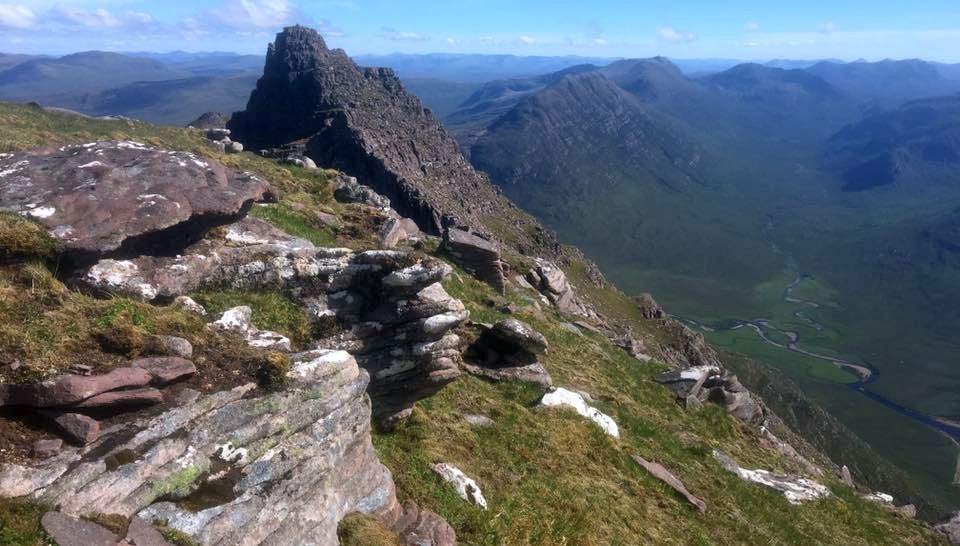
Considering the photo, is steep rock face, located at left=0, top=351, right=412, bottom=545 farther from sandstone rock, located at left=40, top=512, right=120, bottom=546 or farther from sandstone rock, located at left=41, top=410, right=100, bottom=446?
sandstone rock, located at left=40, top=512, right=120, bottom=546

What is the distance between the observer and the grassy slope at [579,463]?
691 inches

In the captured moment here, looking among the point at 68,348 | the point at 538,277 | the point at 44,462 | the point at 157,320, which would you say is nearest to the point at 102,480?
the point at 44,462

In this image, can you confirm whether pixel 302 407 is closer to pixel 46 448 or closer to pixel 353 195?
pixel 46 448

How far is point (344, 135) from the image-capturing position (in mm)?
150500

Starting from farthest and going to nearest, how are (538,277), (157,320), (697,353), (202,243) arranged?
(697,353)
(538,277)
(202,243)
(157,320)

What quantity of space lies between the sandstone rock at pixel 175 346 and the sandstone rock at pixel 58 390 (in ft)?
5.32

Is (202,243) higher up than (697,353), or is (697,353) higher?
(202,243)

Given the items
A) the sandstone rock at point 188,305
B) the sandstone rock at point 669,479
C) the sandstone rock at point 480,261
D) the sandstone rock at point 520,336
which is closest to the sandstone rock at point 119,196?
the sandstone rock at point 188,305

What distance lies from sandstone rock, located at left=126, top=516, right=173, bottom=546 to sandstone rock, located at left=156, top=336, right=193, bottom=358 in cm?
380

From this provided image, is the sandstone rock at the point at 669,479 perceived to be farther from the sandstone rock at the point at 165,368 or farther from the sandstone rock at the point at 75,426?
the sandstone rock at the point at 75,426

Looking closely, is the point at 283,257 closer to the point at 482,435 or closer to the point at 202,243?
Result: the point at 202,243

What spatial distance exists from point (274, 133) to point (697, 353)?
126746 mm

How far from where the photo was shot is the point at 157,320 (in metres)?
14.3

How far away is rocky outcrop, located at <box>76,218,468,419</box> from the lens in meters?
19.1
